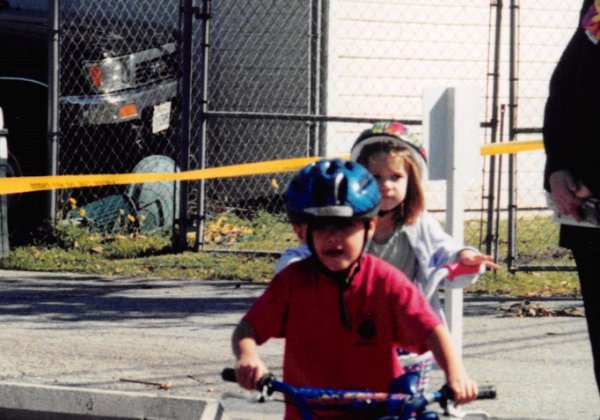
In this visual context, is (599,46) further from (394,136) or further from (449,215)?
(449,215)

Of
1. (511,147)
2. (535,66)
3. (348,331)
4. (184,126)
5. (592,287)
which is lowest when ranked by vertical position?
(348,331)

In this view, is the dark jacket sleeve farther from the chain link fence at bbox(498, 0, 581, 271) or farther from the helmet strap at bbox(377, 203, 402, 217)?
the chain link fence at bbox(498, 0, 581, 271)

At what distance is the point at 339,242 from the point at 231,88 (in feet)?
35.1

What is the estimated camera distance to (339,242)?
160 inches

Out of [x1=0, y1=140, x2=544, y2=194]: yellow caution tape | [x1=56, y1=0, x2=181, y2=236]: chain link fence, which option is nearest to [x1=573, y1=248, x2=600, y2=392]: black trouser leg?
[x1=0, y1=140, x2=544, y2=194]: yellow caution tape

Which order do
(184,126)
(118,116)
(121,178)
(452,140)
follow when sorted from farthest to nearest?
(118,116) < (184,126) < (121,178) < (452,140)

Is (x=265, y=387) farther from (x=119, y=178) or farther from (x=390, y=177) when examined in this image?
(x=119, y=178)

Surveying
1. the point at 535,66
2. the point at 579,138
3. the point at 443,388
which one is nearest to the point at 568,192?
the point at 579,138

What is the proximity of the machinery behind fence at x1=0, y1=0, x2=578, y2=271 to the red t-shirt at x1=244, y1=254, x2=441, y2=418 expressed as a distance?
7.96m

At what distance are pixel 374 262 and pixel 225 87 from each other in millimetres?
10579

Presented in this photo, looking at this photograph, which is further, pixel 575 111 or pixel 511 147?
pixel 511 147

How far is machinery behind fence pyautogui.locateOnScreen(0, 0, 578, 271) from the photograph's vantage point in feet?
42.5

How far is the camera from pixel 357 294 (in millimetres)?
4109

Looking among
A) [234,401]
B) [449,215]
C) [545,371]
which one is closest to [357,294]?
[449,215]
